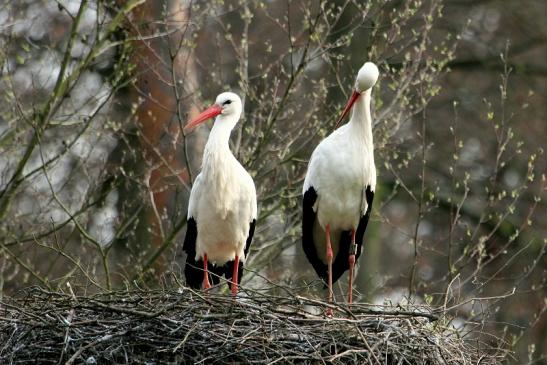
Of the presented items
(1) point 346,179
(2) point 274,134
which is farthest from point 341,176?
(2) point 274,134

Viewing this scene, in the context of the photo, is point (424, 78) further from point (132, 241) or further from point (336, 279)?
point (132, 241)

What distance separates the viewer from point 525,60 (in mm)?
16453

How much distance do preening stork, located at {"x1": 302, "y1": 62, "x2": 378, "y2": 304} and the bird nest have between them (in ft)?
5.26

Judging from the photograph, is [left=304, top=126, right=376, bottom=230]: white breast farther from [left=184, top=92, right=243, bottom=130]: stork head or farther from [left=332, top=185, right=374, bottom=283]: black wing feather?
[left=184, top=92, right=243, bottom=130]: stork head

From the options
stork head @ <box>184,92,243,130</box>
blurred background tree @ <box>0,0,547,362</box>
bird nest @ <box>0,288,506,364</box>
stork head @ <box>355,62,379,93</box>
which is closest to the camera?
bird nest @ <box>0,288,506,364</box>

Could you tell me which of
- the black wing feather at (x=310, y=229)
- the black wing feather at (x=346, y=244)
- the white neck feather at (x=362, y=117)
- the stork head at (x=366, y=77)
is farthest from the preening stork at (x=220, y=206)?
the stork head at (x=366, y=77)

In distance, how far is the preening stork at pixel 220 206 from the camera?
10.2 meters

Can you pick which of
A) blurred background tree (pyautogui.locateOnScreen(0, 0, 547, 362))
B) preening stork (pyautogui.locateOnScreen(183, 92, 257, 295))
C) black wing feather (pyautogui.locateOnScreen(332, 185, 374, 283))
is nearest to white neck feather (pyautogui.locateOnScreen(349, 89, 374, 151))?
black wing feather (pyautogui.locateOnScreen(332, 185, 374, 283))

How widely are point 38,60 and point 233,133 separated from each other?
2075mm

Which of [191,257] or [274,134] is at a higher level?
[274,134]

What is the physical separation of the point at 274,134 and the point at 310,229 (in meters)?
1.85

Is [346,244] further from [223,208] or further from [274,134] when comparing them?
[274,134]

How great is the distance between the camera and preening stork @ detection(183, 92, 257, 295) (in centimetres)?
1022

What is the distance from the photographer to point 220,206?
33.8ft
